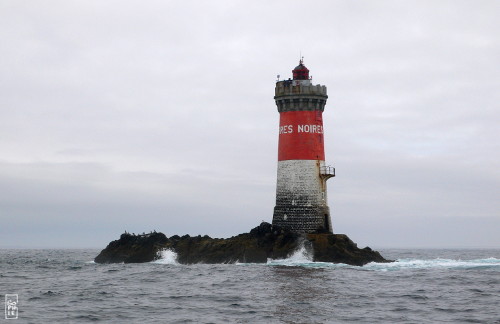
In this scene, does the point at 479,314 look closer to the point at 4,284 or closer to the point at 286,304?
the point at 286,304

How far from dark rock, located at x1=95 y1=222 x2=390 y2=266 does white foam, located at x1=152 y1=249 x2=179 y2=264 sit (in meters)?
0.33

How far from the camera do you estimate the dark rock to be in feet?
155

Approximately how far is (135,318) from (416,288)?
15655mm

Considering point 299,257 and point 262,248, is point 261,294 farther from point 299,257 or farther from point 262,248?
point 262,248

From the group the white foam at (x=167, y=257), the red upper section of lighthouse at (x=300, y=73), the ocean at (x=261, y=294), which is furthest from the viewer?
the white foam at (x=167, y=257)

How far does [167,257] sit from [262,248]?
29.1 ft

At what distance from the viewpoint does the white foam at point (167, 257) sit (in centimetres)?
5225

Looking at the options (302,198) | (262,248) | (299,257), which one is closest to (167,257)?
(262,248)

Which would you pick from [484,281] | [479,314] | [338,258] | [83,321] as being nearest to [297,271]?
[338,258]

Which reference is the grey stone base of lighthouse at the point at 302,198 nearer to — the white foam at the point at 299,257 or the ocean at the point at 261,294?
the white foam at the point at 299,257

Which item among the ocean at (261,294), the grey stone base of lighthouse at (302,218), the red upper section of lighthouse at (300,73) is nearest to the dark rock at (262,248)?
the grey stone base of lighthouse at (302,218)

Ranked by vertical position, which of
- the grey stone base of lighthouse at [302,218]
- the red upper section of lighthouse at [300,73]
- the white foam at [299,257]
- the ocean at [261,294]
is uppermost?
the red upper section of lighthouse at [300,73]

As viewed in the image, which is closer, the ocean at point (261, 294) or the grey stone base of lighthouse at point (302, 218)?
the ocean at point (261, 294)

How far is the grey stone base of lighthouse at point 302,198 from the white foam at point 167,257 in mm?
8877
